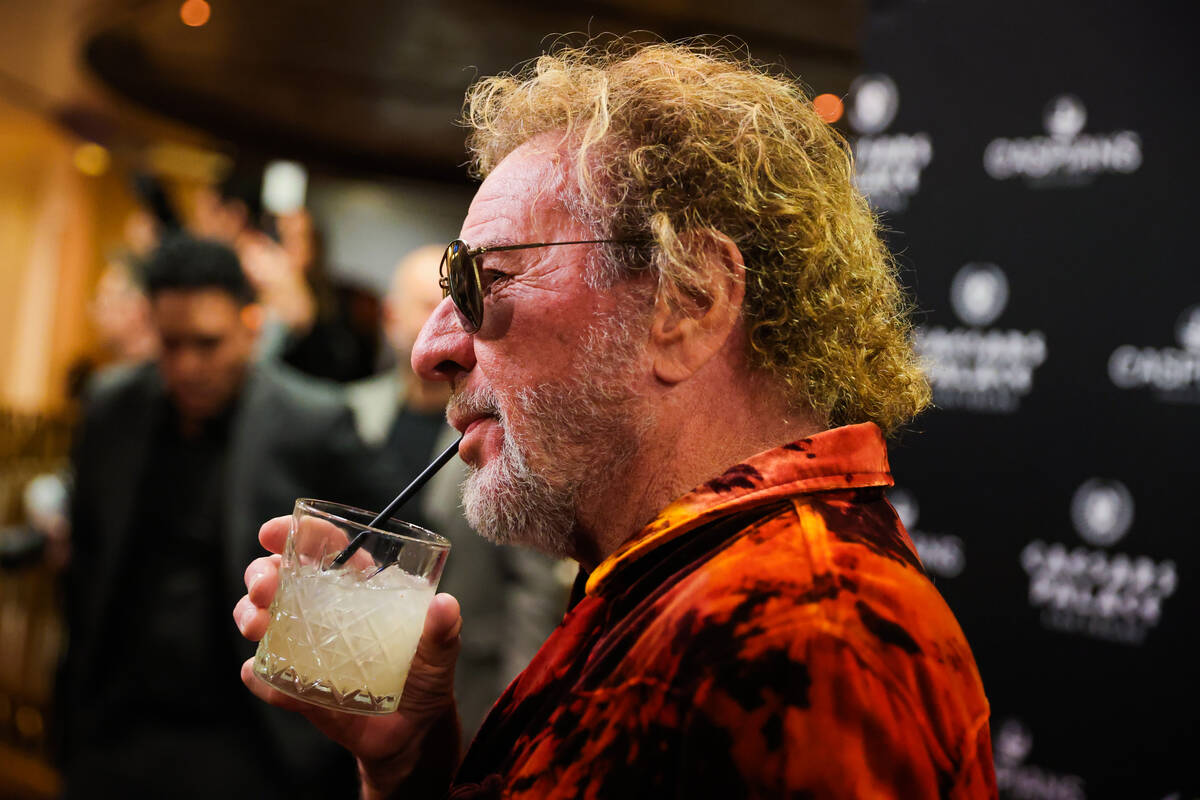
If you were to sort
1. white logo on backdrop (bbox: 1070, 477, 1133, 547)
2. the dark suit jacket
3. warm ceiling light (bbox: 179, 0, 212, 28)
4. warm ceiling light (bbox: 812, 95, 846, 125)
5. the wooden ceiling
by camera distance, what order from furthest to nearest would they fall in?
warm ceiling light (bbox: 179, 0, 212, 28) → the wooden ceiling → warm ceiling light (bbox: 812, 95, 846, 125) → the dark suit jacket → white logo on backdrop (bbox: 1070, 477, 1133, 547)

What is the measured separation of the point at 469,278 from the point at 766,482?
459 mm

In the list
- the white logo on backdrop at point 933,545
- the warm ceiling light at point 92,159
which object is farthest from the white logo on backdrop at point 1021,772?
the warm ceiling light at point 92,159

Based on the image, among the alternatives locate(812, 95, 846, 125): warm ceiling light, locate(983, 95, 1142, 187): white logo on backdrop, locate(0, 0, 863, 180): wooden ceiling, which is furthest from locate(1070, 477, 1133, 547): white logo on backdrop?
locate(0, 0, 863, 180): wooden ceiling

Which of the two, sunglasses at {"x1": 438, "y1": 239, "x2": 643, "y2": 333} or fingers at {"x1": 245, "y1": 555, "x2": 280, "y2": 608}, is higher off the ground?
sunglasses at {"x1": 438, "y1": 239, "x2": 643, "y2": 333}

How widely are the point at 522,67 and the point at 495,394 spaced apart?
64 cm

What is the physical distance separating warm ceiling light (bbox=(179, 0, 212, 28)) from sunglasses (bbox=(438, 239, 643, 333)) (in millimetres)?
4687

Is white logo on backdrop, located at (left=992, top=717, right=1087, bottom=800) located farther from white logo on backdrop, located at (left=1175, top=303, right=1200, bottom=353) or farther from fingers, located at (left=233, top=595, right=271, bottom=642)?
fingers, located at (left=233, top=595, right=271, bottom=642)

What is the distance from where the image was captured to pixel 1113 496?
2.40m

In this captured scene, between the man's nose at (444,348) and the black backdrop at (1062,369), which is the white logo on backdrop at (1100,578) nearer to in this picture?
the black backdrop at (1062,369)

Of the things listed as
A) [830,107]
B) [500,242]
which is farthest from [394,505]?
[830,107]

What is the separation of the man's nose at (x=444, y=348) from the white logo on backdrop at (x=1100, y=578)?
5.49ft

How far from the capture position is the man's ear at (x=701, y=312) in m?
1.26

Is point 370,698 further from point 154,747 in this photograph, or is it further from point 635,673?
point 154,747

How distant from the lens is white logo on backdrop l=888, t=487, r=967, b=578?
2.70m
